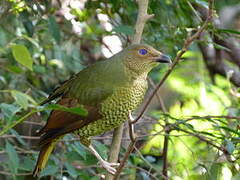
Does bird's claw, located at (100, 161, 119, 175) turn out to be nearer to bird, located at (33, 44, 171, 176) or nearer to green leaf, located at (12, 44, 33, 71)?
bird, located at (33, 44, 171, 176)

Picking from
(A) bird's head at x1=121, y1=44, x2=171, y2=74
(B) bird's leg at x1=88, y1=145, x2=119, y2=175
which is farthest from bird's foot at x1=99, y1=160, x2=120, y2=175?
(A) bird's head at x1=121, y1=44, x2=171, y2=74

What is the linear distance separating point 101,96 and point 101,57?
265cm

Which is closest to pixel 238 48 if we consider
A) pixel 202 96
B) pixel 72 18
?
pixel 202 96

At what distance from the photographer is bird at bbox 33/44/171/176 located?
133 inches

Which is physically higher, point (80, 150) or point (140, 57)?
point (140, 57)

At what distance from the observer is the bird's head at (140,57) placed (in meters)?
3.52

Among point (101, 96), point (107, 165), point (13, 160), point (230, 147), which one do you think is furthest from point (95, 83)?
point (230, 147)

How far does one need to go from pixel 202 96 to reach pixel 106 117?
6.33ft

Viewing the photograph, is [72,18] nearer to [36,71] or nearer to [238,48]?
[36,71]

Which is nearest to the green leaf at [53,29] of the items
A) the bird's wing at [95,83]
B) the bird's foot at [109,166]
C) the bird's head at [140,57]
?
the bird's wing at [95,83]

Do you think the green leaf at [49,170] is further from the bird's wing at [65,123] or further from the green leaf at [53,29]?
the green leaf at [53,29]

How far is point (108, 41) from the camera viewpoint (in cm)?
497

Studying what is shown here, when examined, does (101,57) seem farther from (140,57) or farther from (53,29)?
(140,57)

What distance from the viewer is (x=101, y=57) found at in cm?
602
